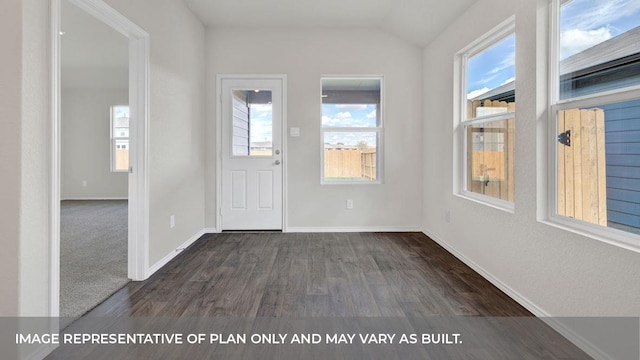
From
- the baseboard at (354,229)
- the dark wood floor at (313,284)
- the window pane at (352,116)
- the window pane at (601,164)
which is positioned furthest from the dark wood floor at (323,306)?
the window pane at (352,116)

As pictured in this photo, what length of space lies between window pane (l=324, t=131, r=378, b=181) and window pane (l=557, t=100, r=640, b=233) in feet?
8.51

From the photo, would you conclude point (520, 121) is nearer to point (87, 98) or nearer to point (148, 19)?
point (148, 19)

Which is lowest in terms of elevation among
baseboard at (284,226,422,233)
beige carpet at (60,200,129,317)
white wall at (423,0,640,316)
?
beige carpet at (60,200,129,317)

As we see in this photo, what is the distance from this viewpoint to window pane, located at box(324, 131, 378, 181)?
15.0 ft

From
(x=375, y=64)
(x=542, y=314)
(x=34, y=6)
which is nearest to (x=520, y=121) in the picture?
(x=542, y=314)

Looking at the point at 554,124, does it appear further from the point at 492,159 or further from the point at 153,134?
the point at 153,134

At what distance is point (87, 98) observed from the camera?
26.2 feet

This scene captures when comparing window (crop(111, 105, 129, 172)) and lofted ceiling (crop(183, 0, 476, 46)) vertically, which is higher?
lofted ceiling (crop(183, 0, 476, 46))

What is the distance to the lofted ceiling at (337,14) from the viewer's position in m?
3.69

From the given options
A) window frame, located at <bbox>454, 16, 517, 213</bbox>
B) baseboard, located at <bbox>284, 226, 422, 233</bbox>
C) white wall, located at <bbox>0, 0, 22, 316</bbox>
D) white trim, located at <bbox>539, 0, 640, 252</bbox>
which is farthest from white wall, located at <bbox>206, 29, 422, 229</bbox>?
white wall, located at <bbox>0, 0, 22, 316</bbox>

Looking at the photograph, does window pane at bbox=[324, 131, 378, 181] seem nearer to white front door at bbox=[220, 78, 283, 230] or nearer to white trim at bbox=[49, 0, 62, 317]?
white front door at bbox=[220, 78, 283, 230]

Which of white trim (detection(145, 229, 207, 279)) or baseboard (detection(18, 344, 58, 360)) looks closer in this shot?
baseboard (detection(18, 344, 58, 360))

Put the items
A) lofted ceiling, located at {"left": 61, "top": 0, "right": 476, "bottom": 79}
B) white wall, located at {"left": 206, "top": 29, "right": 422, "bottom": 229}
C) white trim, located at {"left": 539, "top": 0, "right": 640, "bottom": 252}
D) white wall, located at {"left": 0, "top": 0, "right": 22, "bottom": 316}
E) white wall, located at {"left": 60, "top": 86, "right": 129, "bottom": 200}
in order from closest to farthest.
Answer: white wall, located at {"left": 0, "top": 0, "right": 22, "bottom": 316} → white trim, located at {"left": 539, "top": 0, "right": 640, "bottom": 252} → lofted ceiling, located at {"left": 61, "top": 0, "right": 476, "bottom": 79} → white wall, located at {"left": 206, "top": 29, "right": 422, "bottom": 229} → white wall, located at {"left": 60, "top": 86, "right": 129, "bottom": 200}

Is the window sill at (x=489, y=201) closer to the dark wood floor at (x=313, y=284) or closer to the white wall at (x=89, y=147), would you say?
the dark wood floor at (x=313, y=284)
